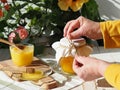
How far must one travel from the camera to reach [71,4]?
4.08 feet

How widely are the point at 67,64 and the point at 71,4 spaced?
0.30 metres

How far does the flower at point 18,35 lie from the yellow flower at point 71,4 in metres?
0.19

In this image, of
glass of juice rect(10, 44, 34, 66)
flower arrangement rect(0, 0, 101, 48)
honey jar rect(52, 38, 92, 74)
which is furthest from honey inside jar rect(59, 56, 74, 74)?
flower arrangement rect(0, 0, 101, 48)

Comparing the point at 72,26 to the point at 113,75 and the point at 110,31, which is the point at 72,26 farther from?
the point at 113,75

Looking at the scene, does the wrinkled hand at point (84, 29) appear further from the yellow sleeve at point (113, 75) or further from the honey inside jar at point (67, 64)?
the yellow sleeve at point (113, 75)

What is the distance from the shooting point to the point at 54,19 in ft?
4.32

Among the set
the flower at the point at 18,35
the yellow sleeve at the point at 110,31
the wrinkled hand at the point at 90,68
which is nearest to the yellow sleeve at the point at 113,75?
the wrinkled hand at the point at 90,68

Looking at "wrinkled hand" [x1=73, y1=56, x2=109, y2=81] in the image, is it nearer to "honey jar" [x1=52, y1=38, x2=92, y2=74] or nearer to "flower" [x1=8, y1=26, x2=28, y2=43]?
"honey jar" [x1=52, y1=38, x2=92, y2=74]

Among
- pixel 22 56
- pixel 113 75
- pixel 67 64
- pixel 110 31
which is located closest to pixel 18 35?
pixel 22 56

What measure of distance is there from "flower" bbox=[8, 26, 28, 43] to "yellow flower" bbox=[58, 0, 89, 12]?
0.19m

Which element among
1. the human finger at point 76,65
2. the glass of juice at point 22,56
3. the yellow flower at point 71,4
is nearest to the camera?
the human finger at point 76,65

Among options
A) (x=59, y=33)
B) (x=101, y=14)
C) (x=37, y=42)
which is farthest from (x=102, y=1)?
(x=37, y=42)

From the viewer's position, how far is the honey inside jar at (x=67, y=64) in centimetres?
102

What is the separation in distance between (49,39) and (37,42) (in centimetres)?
8
